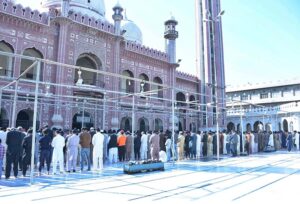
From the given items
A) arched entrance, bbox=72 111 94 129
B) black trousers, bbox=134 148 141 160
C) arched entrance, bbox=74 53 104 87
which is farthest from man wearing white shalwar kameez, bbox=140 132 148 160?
arched entrance, bbox=74 53 104 87

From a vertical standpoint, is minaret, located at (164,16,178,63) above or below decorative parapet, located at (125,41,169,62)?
above

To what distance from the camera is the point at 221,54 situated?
30828mm

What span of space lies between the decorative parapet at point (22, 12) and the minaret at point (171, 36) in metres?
11.4

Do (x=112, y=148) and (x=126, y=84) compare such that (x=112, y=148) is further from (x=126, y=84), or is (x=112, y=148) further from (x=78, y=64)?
(x=126, y=84)

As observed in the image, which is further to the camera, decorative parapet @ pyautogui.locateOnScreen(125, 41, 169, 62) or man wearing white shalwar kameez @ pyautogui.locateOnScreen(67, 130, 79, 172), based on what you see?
decorative parapet @ pyautogui.locateOnScreen(125, 41, 169, 62)

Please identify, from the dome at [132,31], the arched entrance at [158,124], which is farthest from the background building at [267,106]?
the dome at [132,31]

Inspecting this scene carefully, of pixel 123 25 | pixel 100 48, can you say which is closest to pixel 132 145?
pixel 100 48

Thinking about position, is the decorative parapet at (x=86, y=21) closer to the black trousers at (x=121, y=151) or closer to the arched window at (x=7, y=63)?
the arched window at (x=7, y=63)

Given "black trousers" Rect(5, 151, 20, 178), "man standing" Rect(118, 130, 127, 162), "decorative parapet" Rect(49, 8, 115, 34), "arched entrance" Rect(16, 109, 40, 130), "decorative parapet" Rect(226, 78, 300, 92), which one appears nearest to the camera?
"black trousers" Rect(5, 151, 20, 178)

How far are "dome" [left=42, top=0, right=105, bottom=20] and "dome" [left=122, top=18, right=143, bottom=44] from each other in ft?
11.2

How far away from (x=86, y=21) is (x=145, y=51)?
6032 mm

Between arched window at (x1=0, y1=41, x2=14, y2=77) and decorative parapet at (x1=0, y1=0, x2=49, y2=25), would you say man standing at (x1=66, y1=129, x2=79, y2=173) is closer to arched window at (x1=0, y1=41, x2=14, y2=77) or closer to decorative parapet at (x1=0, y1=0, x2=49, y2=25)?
arched window at (x1=0, y1=41, x2=14, y2=77)

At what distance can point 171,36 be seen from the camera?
81.3ft

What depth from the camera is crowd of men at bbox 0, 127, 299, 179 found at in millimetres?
7551
